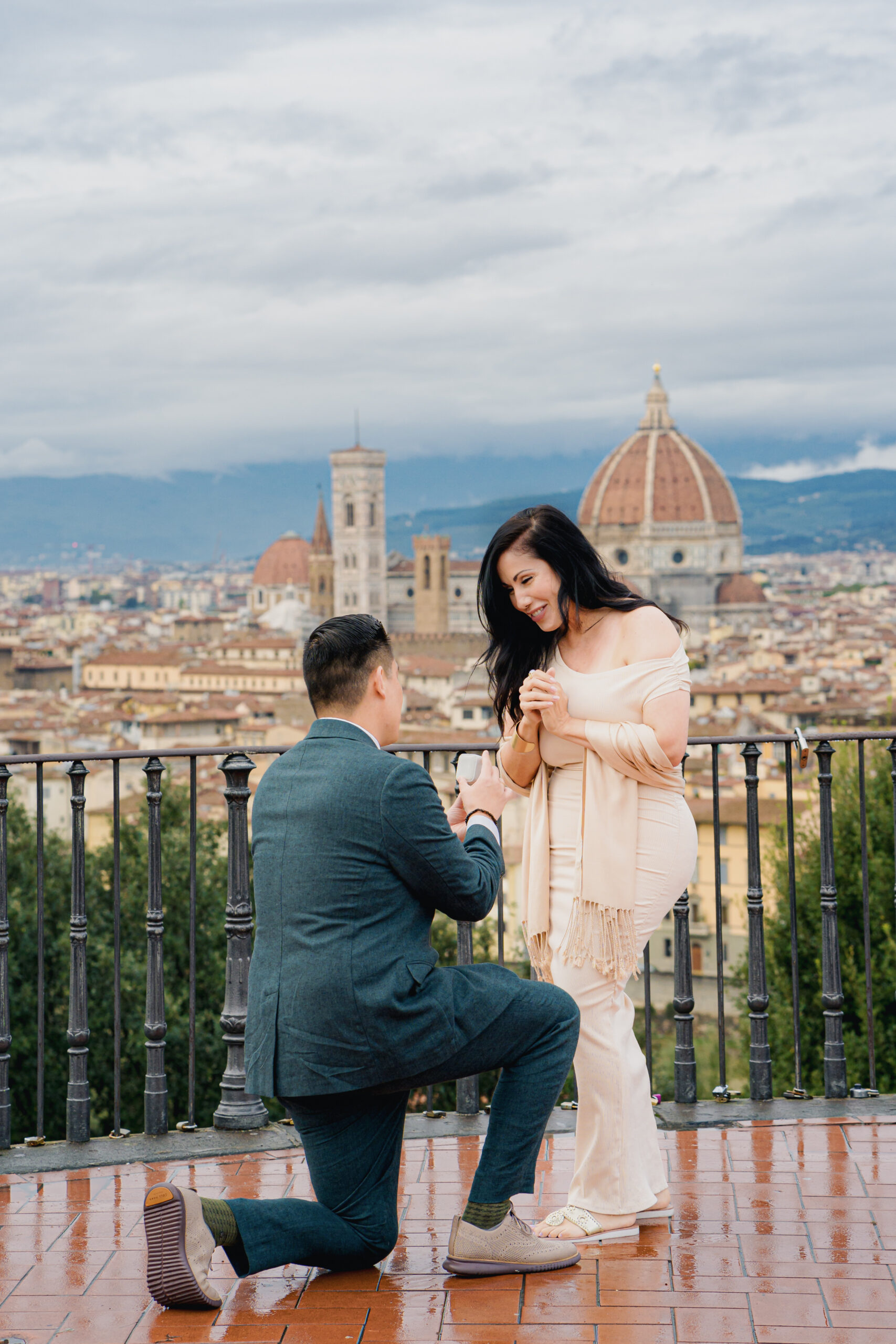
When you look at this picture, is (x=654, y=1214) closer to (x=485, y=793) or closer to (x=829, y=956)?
(x=485, y=793)

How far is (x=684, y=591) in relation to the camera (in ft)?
339

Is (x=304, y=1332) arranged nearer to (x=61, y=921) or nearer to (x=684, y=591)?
(x=61, y=921)

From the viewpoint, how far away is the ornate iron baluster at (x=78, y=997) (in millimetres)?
3094

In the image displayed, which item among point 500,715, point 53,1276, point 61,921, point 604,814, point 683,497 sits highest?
point 683,497

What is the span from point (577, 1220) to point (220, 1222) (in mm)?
668

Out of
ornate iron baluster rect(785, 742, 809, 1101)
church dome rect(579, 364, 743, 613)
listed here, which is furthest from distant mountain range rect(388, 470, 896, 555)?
ornate iron baluster rect(785, 742, 809, 1101)

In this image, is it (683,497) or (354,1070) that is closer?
(354,1070)

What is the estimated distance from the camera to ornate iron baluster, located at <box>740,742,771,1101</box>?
130 inches

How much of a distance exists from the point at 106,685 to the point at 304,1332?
7478 cm

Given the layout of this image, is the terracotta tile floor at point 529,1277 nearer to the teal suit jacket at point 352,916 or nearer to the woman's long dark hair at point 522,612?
the teal suit jacket at point 352,916

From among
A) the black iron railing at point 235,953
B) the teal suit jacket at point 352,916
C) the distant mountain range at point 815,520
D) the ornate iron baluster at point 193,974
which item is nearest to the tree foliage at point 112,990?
the ornate iron baluster at point 193,974

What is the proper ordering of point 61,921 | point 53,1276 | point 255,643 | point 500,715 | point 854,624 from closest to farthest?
point 53,1276, point 500,715, point 61,921, point 255,643, point 854,624

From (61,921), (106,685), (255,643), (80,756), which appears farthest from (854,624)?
(80,756)

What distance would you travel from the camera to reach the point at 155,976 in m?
3.15
